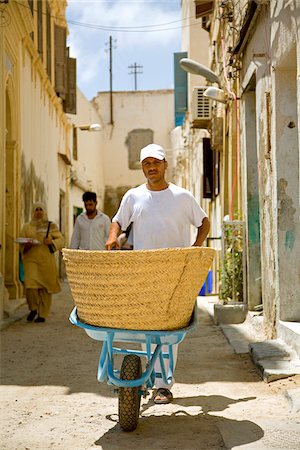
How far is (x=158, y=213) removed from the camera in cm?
430

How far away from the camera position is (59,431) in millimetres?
3887

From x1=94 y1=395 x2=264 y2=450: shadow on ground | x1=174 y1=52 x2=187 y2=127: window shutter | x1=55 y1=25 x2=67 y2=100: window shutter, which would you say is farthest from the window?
x1=94 y1=395 x2=264 y2=450: shadow on ground

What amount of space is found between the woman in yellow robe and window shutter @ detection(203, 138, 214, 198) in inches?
231

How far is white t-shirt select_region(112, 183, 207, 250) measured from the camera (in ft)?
14.1

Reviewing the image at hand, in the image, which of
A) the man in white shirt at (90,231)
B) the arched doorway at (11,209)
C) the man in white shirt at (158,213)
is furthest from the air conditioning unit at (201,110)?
the man in white shirt at (158,213)

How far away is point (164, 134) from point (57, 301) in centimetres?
2278

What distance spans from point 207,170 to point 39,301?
264 inches

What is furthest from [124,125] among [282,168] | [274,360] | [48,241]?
[274,360]

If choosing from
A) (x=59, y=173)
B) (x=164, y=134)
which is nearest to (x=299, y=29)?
(x=59, y=173)

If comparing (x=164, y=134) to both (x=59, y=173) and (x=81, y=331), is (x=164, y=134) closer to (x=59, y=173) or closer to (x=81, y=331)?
(x=59, y=173)

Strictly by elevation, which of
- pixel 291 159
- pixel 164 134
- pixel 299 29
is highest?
pixel 164 134

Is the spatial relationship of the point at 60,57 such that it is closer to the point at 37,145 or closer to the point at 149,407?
the point at 37,145

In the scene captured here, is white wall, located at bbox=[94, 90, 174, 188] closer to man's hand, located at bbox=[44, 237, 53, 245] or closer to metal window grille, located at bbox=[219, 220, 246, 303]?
man's hand, located at bbox=[44, 237, 53, 245]

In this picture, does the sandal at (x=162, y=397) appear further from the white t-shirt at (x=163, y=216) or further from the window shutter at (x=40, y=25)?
the window shutter at (x=40, y=25)
